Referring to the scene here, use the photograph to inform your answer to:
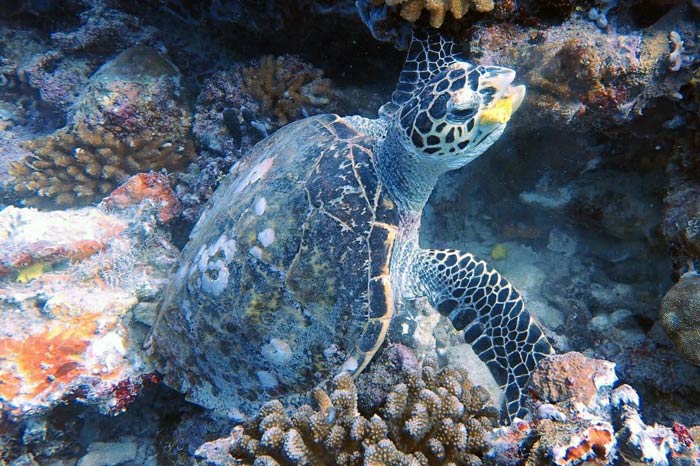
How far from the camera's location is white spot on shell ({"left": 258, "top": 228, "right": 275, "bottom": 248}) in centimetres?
263

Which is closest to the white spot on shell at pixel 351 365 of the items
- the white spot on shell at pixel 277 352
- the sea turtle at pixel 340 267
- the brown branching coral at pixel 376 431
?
the sea turtle at pixel 340 267

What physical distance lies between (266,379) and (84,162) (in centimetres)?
369

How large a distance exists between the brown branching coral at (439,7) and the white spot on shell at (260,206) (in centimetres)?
169

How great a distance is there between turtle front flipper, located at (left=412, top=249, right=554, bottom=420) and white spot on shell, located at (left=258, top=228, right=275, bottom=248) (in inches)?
48.6

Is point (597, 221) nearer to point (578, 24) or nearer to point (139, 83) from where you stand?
point (578, 24)

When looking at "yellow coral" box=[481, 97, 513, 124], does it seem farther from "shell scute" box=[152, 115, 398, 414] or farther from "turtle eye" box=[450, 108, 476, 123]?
"shell scute" box=[152, 115, 398, 414]

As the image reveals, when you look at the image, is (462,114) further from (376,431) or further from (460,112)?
(376,431)

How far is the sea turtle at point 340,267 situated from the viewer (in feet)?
8.10

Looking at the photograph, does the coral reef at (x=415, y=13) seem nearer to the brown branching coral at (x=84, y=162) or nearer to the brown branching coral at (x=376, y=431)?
the brown branching coral at (x=376, y=431)

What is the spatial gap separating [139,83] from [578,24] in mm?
4417

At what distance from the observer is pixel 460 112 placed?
2305mm

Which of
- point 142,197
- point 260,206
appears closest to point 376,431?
point 260,206

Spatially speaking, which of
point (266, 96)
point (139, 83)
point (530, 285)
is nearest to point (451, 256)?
point (530, 285)

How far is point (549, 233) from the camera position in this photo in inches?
164
